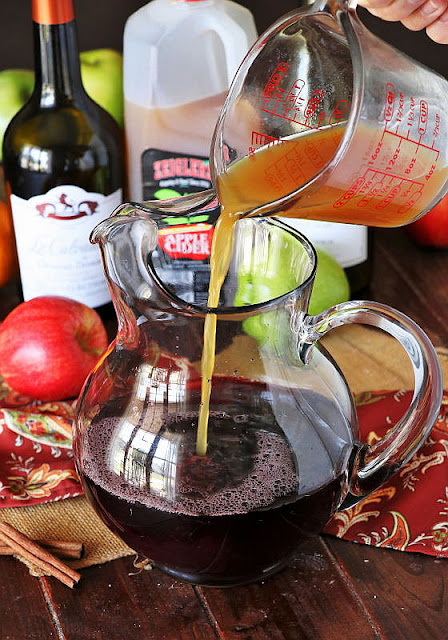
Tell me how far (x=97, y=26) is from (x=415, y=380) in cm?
122

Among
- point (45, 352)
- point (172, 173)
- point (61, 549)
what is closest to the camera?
point (61, 549)

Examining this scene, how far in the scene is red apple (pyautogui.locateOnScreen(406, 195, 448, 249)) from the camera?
1.14m

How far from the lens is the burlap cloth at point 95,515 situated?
2.40ft

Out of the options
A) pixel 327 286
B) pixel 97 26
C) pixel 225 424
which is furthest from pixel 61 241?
pixel 97 26

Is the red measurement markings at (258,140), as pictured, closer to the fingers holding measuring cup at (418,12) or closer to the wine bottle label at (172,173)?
the fingers holding measuring cup at (418,12)

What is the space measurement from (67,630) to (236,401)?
20 cm

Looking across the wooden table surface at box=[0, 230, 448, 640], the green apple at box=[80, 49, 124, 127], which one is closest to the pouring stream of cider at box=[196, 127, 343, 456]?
the wooden table surface at box=[0, 230, 448, 640]

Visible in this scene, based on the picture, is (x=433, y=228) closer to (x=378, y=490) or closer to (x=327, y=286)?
(x=327, y=286)

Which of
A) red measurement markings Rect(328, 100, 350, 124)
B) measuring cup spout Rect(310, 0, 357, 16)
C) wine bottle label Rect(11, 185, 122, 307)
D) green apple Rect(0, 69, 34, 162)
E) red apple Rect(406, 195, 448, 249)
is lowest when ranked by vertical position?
red apple Rect(406, 195, 448, 249)

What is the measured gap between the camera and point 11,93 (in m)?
1.13

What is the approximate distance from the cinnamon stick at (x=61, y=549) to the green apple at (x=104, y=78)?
22.6 inches

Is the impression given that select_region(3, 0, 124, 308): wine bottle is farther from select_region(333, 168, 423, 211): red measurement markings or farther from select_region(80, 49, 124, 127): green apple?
select_region(333, 168, 423, 211): red measurement markings

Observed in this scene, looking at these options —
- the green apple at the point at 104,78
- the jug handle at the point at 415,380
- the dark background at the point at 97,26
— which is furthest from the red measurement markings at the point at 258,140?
the dark background at the point at 97,26

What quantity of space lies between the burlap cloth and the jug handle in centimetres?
20
